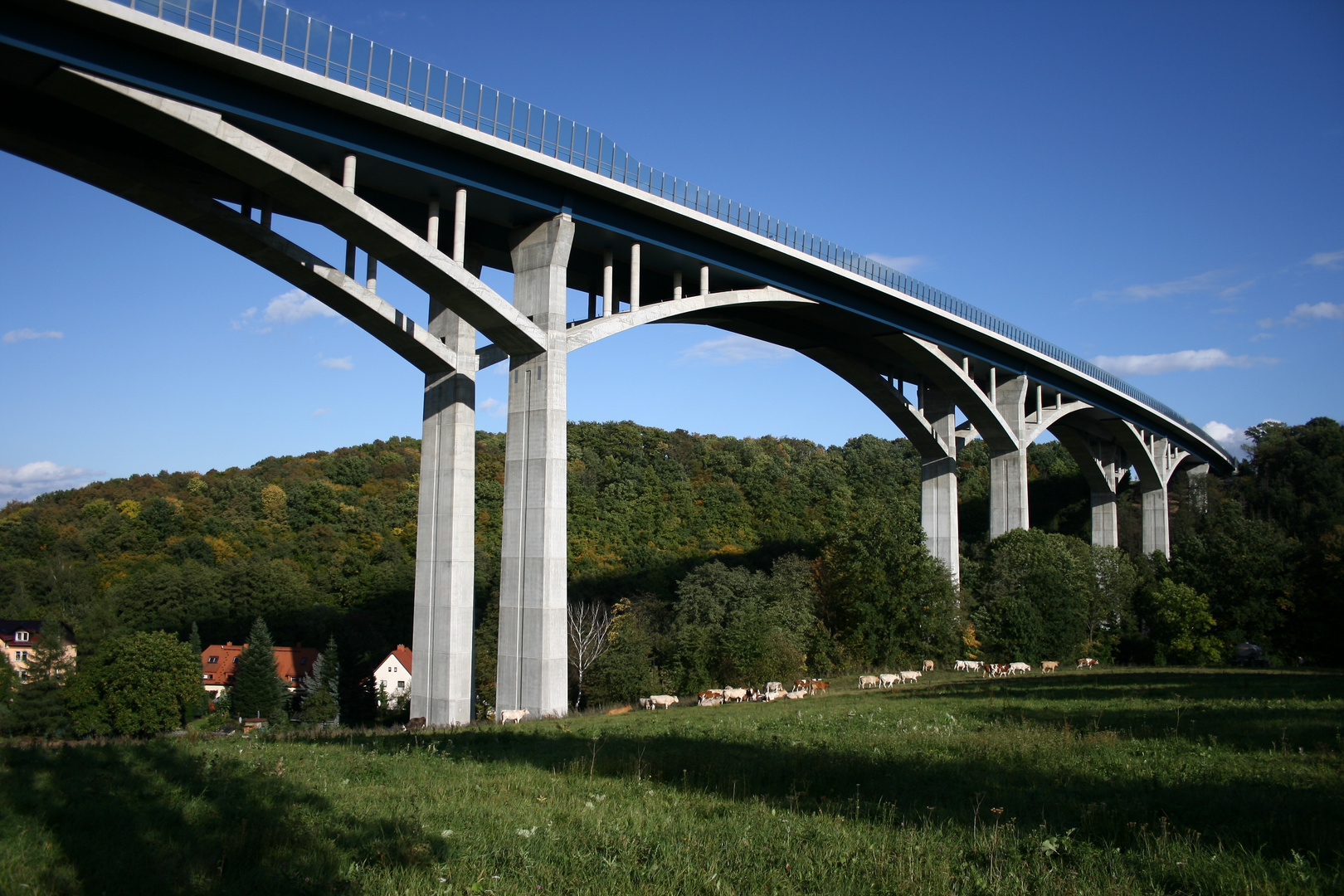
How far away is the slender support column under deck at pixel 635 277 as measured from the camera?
83.5ft

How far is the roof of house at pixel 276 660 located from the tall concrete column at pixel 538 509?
44.8 m

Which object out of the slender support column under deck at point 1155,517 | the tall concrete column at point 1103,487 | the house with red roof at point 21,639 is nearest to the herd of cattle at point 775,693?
the tall concrete column at point 1103,487

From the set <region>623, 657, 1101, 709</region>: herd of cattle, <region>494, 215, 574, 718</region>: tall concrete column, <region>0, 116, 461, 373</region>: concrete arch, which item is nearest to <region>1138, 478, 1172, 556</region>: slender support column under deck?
<region>623, 657, 1101, 709</region>: herd of cattle

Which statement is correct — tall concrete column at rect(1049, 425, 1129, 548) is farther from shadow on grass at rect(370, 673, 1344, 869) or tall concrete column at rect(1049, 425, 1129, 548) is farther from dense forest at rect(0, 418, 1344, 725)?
shadow on grass at rect(370, 673, 1344, 869)

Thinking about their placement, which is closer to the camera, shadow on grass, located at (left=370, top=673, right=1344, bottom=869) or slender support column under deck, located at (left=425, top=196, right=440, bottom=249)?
shadow on grass, located at (left=370, top=673, right=1344, bottom=869)

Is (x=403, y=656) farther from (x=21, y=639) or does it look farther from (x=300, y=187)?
(x=300, y=187)

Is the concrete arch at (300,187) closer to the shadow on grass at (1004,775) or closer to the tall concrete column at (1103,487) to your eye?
the shadow on grass at (1004,775)

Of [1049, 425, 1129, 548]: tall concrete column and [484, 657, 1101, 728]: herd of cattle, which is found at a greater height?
[1049, 425, 1129, 548]: tall concrete column

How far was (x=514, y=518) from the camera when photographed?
2355cm

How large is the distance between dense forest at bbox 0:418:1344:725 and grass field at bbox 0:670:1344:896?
2543cm

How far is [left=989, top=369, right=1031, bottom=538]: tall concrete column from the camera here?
149ft

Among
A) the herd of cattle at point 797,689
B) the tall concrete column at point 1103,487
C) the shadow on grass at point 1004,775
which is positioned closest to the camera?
the shadow on grass at point 1004,775

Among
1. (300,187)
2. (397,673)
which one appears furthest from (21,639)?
(300,187)

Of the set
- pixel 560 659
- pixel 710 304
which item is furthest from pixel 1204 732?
pixel 710 304
